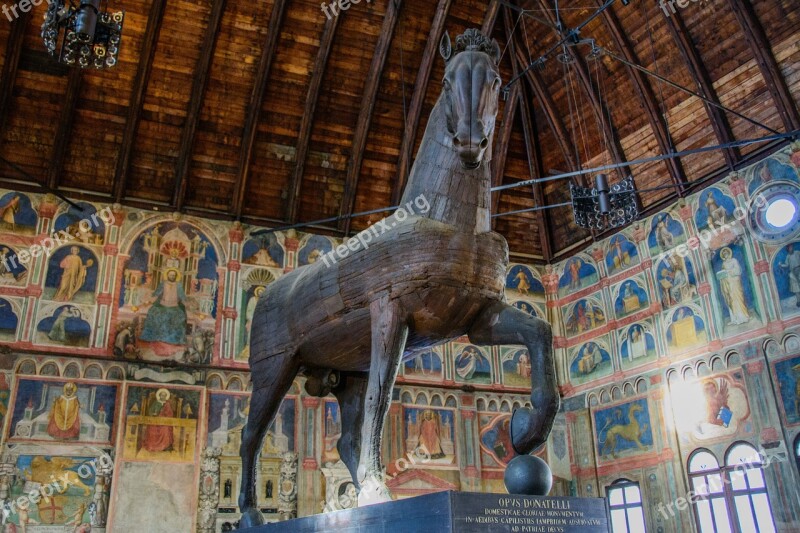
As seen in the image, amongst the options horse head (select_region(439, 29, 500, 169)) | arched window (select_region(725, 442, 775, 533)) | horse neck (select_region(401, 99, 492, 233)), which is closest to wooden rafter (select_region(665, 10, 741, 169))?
arched window (select_region(725, 442, 775, 533))

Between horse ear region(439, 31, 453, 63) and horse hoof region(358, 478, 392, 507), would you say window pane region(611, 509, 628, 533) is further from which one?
horse ear region(439, 31, 453, 63)

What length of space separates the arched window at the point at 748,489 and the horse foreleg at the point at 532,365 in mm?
10997

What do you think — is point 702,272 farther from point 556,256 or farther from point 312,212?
point 312,212

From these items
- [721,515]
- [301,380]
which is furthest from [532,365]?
[301,380]

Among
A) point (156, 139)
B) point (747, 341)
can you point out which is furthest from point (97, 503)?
point (747, 341)

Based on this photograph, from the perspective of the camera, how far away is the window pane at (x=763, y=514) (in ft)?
45.7

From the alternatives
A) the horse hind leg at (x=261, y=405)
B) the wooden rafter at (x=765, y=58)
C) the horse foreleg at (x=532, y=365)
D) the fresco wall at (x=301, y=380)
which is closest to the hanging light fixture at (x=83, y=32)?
the horse hind leg at (x=261, y=405)

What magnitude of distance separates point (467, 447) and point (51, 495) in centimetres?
931

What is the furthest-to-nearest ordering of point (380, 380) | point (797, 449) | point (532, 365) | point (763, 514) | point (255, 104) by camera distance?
point (255, 104), point (763, 514), point (797, 449), point (380, 380), point (532, 365)

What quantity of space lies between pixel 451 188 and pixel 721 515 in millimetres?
12161

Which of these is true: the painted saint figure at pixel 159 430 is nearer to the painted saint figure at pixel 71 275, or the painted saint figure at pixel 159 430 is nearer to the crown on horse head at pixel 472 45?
the painted saint figure at pixel 71 275

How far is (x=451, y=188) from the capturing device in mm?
5918

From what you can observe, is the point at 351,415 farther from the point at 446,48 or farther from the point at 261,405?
the point at 446,48

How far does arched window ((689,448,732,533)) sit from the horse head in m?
12.1
